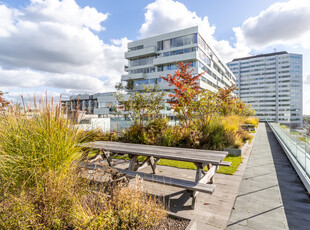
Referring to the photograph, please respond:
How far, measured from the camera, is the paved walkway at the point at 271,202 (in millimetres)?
2244

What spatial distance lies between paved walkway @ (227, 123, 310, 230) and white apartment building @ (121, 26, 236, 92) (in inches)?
991

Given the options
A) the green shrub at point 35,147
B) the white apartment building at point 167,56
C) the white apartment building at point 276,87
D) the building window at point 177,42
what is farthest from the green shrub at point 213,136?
the white apartment building at point 276,87

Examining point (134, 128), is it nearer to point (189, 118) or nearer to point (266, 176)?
point (189, 118)

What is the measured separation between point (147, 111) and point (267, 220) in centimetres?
593

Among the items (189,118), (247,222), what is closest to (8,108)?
(247,222)

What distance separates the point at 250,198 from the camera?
297 cm

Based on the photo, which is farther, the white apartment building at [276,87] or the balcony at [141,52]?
the white apartment building at [276,87]

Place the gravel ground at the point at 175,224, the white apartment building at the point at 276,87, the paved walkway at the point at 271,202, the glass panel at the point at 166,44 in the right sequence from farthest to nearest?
the white apartment building at the point at 276,87, the glass panel at the point at 166,44, the paved walkway at the point at 271,202, the gravel ground at the point at 175,224

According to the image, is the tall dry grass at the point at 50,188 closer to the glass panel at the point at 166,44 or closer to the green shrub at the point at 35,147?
the green shrub at the point at 35,147

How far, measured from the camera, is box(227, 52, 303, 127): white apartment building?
8081 cm

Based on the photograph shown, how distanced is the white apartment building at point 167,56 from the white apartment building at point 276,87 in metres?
60.3

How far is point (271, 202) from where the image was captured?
111 inches

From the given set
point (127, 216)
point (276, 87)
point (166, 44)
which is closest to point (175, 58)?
point (166, 44)

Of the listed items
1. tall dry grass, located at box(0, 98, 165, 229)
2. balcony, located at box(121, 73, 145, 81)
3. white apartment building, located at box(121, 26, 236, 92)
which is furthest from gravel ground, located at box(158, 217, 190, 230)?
balcony, located at box(121, 73, 145, 81)
